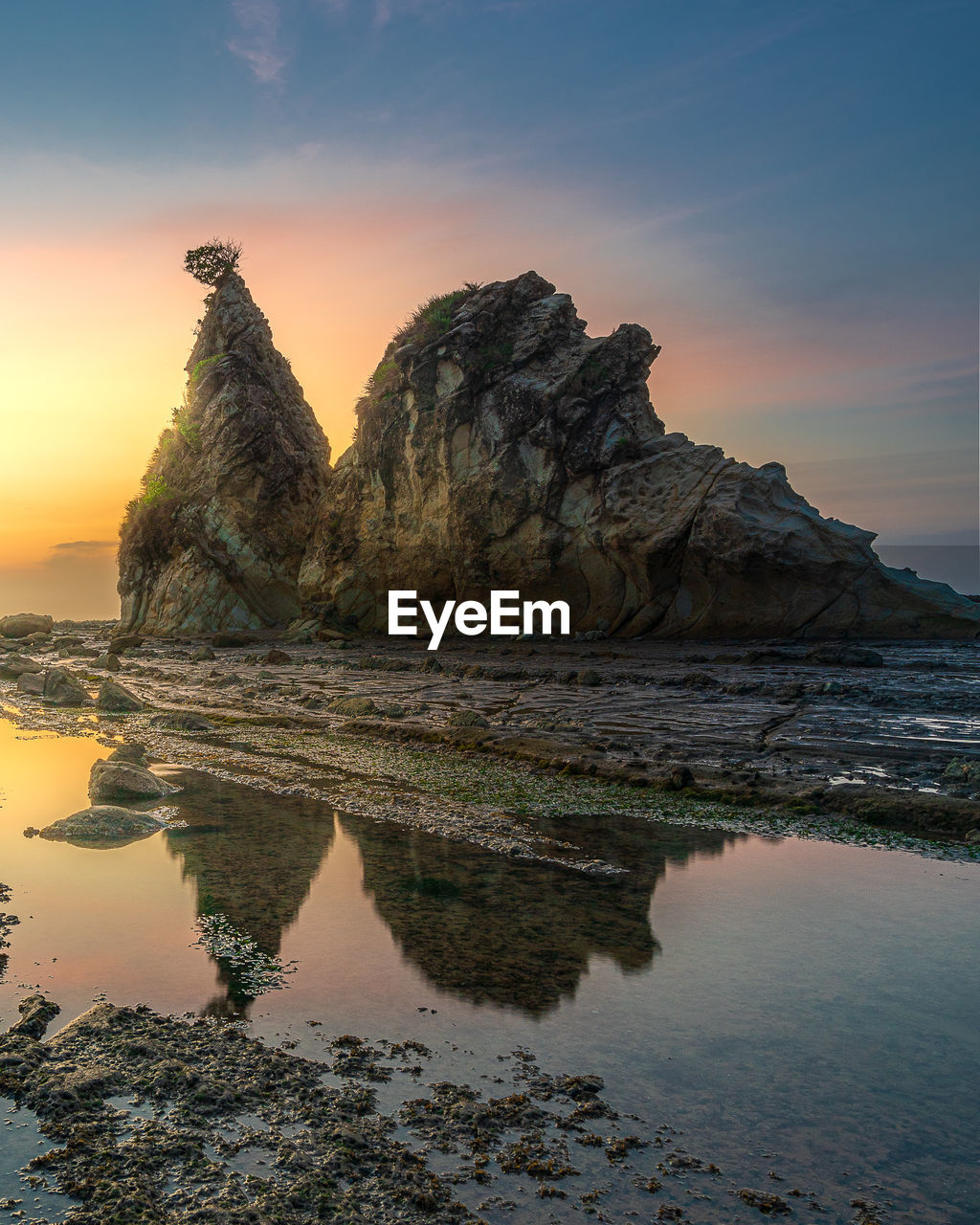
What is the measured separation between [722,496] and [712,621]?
505 centimetres

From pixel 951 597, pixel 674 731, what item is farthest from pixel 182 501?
pixel 674 731

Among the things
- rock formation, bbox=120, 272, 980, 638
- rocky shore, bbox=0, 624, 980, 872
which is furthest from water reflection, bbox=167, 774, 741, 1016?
rock formation, bbox=120, 272, 980, 638

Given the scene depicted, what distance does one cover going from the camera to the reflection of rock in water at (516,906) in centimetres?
562

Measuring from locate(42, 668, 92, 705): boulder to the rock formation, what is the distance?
21219 mm

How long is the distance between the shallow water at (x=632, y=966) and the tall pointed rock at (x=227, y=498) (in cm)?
4514

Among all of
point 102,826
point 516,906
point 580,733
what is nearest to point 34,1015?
point 516,906

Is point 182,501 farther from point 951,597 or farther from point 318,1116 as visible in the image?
point 318,1116

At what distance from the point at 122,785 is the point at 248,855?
3.38m

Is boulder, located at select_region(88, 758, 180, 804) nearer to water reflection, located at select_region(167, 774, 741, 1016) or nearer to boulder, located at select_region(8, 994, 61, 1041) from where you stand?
water reflection, located at select_region(167, 774, 741, 1016)

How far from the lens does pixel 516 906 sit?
6859 millimetres

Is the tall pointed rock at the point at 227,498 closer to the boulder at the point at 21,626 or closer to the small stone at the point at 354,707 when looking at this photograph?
the boulder at the point at 21,626

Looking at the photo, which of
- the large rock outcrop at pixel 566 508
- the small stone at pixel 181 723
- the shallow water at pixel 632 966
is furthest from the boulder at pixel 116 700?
the large rock outcrop at pixel 566 508

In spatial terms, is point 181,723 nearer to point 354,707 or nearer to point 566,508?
point 354,707

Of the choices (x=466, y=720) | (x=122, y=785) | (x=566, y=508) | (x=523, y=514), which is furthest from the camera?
(x=523, y=514)
